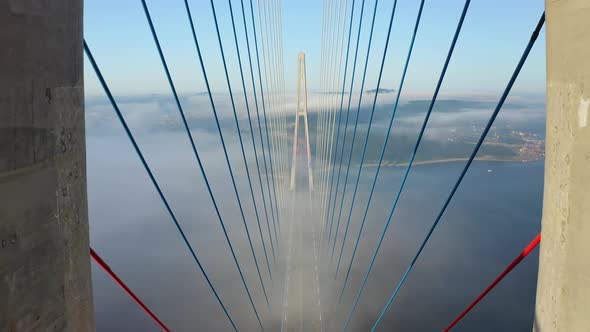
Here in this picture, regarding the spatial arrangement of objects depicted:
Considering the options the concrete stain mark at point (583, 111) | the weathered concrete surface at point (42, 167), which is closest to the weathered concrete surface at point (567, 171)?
the concrete stain mark at point (583, 111)

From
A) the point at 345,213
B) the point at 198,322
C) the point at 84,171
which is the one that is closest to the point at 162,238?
the point at 198,322

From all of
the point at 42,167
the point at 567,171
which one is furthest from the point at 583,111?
the point at 42,167

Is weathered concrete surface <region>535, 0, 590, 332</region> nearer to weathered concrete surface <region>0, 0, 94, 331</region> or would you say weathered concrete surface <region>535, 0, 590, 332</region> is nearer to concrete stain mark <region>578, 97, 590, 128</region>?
concrete stain mark <region>578, 97, 590, 128</region>

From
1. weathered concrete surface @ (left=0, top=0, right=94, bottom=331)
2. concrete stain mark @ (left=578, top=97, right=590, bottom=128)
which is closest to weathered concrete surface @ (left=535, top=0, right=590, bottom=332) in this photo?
concrete stain mark @ (left=578, top=97, right=590, bottom=128)

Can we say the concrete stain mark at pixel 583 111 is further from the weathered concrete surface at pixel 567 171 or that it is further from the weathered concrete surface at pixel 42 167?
the weathered concrete surface at pixel 42 167

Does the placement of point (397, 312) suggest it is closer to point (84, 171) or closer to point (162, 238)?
point (162, 238)
